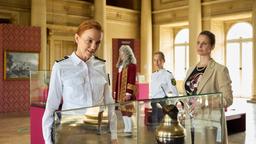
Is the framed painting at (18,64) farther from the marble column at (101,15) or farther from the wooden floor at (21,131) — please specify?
the marble column at (101,15)

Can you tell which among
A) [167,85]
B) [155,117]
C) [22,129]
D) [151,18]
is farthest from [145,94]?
[155,117]

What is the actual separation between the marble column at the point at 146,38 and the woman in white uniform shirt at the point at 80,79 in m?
17.2

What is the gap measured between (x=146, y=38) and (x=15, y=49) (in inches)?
348

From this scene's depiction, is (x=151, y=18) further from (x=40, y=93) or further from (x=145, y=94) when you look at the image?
(x=40, y=93)

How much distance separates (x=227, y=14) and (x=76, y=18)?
750 cm

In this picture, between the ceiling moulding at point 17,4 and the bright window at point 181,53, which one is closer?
the ceiling moulding at point 17,4

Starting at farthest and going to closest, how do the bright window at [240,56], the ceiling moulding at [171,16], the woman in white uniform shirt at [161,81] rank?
the ceiling moulding at [171,16], the bright window at [240,56], the woman in white uniform shirt at [161,81]

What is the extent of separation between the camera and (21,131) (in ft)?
28.5

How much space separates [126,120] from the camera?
2.03m

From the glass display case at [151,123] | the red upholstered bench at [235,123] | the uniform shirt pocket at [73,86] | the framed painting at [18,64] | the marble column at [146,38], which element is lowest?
the red upholstered bench at [235,123]

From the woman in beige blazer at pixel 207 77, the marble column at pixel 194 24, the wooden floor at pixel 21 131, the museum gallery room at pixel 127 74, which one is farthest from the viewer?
the marble column at pixel 194 24

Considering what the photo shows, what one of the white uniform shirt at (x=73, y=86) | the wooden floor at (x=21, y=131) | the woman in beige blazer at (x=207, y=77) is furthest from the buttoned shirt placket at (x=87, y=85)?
the wooden floor at (x=21, y=131)

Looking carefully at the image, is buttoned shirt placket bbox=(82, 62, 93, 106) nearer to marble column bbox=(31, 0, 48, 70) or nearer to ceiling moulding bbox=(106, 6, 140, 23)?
marble column bbox=(31, 0, 48, 70)

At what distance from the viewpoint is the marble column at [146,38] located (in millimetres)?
19516
